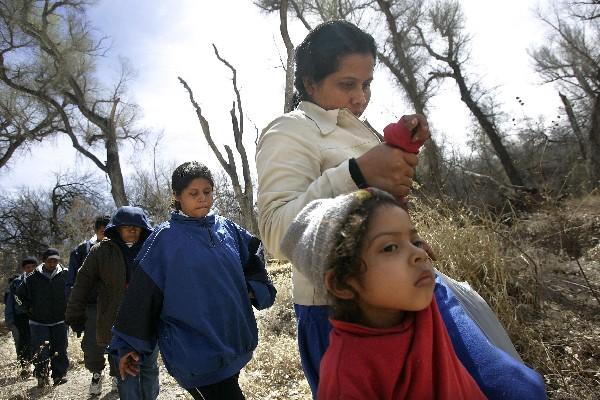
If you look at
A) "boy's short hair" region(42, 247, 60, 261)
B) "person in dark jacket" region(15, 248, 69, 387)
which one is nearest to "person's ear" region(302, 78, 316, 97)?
"person in dark jacket" region(15, 248, 69, 387)

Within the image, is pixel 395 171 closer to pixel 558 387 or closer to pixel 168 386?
pixel 558 387

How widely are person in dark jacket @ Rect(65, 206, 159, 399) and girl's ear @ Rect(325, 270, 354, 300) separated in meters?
3.15

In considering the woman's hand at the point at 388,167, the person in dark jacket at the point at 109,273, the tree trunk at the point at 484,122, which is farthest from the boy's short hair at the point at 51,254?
the tree trunk at the point at 484,122

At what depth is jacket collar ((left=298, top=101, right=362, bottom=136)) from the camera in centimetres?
141

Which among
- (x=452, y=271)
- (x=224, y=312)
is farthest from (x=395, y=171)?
(x=452, y=271)

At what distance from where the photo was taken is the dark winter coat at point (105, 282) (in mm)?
3900

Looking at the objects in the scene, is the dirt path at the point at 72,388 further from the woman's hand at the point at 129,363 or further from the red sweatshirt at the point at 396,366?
the red sweatshirt at the point at 396,366

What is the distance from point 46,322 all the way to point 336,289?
6459mm

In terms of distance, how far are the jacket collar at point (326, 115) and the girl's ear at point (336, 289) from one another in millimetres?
517

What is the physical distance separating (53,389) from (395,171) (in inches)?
249

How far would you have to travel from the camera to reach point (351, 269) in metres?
1.06

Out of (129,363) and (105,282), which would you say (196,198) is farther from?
(105,282)

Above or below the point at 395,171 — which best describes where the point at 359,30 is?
above

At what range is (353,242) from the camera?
1.05 metres
